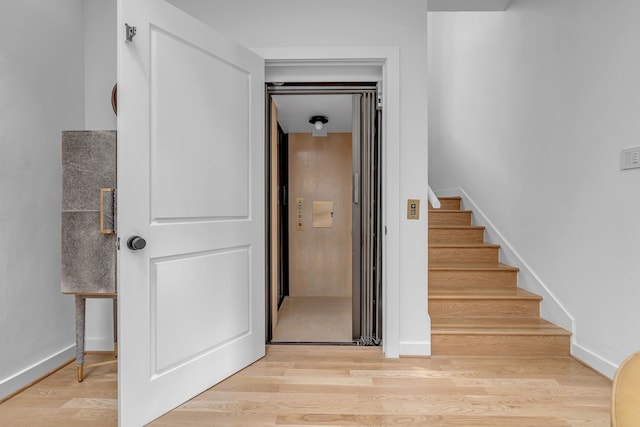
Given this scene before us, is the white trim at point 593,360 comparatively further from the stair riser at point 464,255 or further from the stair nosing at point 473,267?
the stair riser at point 464,255

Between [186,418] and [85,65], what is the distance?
233cm

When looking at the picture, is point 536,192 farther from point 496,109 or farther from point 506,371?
point 506,371

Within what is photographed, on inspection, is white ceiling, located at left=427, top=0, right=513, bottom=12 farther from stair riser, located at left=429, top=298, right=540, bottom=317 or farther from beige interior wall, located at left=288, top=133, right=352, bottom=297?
stair riser, located at left=429, top=298, right=540, bottom=317

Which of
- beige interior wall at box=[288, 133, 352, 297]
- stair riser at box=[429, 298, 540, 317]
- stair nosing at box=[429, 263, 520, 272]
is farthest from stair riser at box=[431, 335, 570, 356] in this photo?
beige interior wall at box=[288, 133, 352, 297]

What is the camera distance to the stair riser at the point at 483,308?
2.63m

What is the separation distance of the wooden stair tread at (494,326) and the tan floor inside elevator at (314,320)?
0.74 meters

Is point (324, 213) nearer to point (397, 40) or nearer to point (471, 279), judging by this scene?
point (471, 279)

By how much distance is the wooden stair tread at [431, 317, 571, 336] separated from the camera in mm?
2342

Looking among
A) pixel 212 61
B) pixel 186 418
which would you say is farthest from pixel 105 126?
→ pixel 186 418

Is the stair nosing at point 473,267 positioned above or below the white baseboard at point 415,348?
above

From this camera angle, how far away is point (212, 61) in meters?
1.97

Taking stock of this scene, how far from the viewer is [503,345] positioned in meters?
2.33

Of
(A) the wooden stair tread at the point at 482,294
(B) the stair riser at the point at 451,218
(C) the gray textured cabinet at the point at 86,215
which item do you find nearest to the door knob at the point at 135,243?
(C) the gray textured cabinet at the point at 86,215

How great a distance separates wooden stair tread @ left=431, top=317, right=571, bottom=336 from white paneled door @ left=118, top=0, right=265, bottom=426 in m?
1.28
